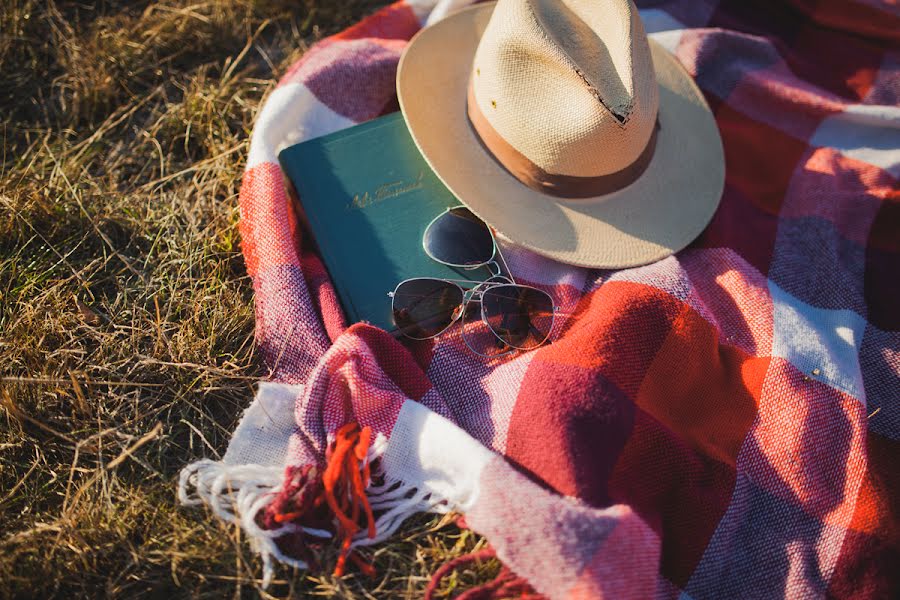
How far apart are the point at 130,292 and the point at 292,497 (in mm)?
725

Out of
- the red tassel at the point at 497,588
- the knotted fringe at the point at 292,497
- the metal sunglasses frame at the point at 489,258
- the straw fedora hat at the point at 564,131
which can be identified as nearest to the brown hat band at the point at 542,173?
the straw fedora hat at the point at 564,131

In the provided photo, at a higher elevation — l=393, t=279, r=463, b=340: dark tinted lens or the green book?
the green book

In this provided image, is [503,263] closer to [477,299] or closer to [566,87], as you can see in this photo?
[477,299]

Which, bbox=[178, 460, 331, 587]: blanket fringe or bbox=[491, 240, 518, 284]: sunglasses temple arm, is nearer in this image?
bbox=[178, 460, 331, 587]: blanket fringe

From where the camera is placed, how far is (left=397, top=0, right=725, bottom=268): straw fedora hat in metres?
1.51

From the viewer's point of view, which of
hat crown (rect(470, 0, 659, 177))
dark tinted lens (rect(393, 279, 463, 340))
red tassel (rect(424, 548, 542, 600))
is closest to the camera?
red tassel (rect(424, 548, 542, 600))

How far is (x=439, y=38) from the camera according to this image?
71.6 inches

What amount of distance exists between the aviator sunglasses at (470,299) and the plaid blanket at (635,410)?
0.05 meters

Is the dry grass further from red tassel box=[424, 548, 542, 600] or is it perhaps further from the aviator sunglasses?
the aviator sunglasses

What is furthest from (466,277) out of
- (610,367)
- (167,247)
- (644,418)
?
(167,247)

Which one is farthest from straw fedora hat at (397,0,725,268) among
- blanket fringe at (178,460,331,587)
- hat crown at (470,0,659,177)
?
blanket fringe at (178,460,331,587)

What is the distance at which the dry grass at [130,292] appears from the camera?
52.9 inches

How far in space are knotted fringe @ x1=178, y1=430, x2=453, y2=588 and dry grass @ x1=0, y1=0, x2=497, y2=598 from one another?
0.04 m

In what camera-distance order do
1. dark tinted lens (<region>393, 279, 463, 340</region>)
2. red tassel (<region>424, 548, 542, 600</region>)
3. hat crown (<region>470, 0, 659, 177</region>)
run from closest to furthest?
1. red tassel (<region>424, 548, 542, 600</region>)
2. hat crown (<region>470, 0, 659, 177</region>)
3. dark tinted lens (<region>393, 279, 463, 340</region>)
